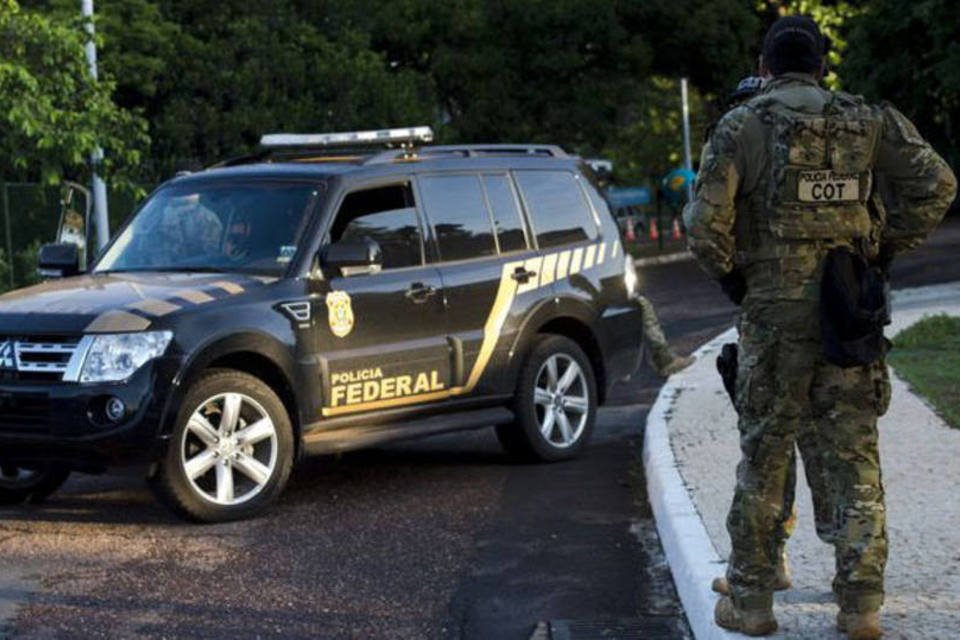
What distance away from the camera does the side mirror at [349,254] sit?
29.1ft

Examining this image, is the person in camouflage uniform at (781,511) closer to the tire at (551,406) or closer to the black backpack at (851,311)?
the black backpack at (851,311)

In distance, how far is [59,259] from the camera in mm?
9547

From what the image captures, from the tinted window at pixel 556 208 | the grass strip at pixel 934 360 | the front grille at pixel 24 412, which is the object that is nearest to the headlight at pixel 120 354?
the front grille at pixel 24 412

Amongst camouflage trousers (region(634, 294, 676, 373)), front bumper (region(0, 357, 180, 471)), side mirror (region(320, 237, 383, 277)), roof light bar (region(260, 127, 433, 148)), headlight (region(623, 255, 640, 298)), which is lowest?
camouflage trousers (region(634, 294, 676, 373))

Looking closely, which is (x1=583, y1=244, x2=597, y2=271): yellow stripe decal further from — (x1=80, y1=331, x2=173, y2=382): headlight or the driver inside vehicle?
(x1=80, y1=331, x2=173, y2=382): headlight

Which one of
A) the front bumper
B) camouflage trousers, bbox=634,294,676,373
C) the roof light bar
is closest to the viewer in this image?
the front bumper

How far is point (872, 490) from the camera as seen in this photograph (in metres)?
5.30

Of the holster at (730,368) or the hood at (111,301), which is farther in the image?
the hood at (111,301)

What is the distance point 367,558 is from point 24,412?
188 cm

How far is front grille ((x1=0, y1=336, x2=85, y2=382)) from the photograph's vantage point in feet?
26.6

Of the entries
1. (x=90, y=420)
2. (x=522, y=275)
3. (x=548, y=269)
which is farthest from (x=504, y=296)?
(x=90, y=420)

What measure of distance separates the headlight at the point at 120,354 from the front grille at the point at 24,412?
0.82 ft

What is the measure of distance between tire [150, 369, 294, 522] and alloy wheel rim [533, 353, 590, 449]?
2.03m

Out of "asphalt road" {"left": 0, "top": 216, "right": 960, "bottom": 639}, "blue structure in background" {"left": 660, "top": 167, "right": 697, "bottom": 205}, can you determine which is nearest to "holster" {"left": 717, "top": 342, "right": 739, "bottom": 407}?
"asphalt road" {"left": 0, "top": 216, "right": 960, "bottom": 639}
